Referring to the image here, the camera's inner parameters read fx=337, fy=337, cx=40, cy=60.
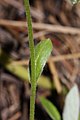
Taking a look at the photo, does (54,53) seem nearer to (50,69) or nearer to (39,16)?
(50,69)

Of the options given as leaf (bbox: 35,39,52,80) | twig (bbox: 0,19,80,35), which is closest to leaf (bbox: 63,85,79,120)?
leaf (bbox: 35,39,52,80)

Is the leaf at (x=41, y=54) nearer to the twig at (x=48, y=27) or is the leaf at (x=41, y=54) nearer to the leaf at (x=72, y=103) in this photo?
the leaf at (x=72, y=103)

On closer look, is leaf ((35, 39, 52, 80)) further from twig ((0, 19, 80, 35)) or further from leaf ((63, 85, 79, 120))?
twig ((0, 19, 80, 35))

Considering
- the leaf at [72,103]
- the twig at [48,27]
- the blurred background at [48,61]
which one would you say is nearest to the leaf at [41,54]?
the leaf at [72,103]

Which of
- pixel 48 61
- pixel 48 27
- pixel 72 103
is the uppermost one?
pixel 48 27

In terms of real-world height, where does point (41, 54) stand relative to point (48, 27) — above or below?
below

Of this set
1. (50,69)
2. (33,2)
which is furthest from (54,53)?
(33,2)

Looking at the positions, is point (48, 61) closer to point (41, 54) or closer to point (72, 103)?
point (72, 103)

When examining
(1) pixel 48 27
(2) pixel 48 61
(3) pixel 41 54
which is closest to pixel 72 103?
(3) pixel 41 54

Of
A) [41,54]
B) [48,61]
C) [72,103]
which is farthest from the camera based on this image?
[48,61]
